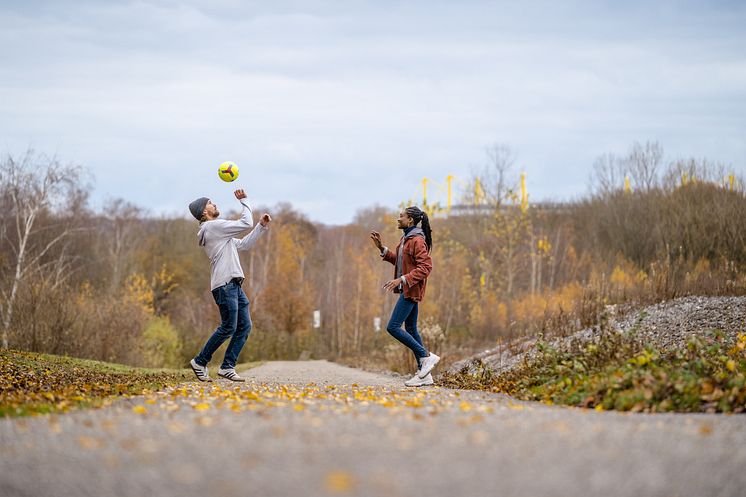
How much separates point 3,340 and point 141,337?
694 centimetres

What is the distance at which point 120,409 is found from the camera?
6.88 meters

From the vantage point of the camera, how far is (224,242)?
11.4 meters

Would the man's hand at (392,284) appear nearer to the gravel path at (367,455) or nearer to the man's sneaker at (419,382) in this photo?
the man's sneaker at (419,382)

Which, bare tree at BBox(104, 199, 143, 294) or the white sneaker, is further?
bare tree at BBox(104, 199, 143, 294)

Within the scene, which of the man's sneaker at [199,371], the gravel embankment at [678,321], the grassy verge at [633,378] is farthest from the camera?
the gravel embankment at [678,321]

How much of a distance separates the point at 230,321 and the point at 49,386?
7.91 feet

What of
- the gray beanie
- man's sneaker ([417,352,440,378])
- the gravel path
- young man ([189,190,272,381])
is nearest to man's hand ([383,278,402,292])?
man's sneaker ([417,352,440,378])

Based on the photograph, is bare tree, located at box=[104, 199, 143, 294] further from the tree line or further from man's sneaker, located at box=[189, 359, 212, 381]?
man's sneaker, located at box=[189, 359, 212, 381]

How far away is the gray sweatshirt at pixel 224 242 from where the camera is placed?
11195mm

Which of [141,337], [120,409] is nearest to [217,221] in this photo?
[120,409]

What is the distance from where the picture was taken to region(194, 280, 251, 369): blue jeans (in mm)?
11211

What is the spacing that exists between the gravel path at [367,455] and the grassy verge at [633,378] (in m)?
0.90

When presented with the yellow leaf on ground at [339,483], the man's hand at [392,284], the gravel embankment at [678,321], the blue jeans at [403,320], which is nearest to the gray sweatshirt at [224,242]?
the man's hand at [392,284]

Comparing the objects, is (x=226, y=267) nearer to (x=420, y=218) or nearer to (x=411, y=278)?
(x=411, y=278)
